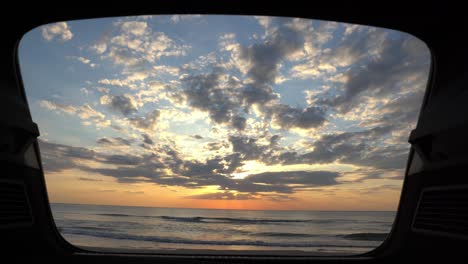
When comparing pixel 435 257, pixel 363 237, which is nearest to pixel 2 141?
pixel 435 257

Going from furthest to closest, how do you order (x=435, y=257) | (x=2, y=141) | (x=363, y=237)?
(x=363, y=237) → (x=2, y=141) → (x=435, y=257)

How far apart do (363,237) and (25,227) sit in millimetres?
15472

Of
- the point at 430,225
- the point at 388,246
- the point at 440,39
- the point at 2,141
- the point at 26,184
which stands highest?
the point at 440,39

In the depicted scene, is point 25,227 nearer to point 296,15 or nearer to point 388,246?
point 296,15

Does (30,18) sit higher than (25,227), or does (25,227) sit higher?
(30,18)

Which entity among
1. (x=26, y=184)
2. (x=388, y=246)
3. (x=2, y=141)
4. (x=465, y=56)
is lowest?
(x=388, y=246)

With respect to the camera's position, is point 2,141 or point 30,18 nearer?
point 2,141

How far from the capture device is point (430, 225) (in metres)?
2.70

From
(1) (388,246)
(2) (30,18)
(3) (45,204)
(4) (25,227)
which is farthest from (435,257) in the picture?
(2) (30,18)

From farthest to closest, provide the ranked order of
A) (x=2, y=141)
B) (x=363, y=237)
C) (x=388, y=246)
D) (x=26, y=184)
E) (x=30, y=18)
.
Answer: (x=363, y=237), (x=388, y=246), (x=26, y=184), (x=30, y=18), (x=2, y=141)

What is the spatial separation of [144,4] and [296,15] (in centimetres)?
139

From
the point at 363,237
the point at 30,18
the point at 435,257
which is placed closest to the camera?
the point at 435,257

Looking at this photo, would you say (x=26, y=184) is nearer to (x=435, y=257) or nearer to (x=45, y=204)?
(x=45, y=204)

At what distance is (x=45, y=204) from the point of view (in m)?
3.48
